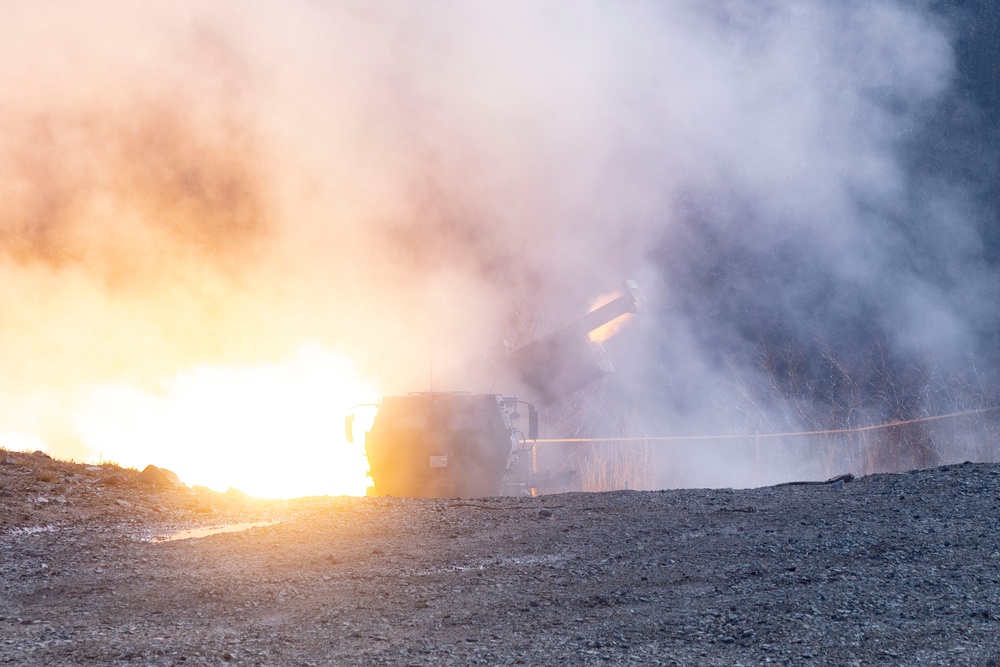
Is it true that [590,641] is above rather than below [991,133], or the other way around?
below

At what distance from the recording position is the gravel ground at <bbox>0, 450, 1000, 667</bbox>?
499 cm

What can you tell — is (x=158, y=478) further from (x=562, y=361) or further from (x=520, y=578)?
(x=562, y=361)

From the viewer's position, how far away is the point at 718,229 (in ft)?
109

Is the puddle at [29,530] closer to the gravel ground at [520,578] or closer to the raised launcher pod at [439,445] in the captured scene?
the gravel ground at [520,578]

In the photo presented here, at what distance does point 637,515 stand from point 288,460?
7441mm

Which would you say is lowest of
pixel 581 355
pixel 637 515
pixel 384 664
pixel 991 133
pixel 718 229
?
pixel 384 664

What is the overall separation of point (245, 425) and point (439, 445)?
4.98 m

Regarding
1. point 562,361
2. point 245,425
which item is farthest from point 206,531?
point 245,425

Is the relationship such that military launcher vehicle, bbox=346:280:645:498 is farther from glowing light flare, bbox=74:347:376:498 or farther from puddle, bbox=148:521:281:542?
puddle, bbox=148:521:281:542

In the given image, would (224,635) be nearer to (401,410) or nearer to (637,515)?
(637,515)

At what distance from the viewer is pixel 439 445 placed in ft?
36.7

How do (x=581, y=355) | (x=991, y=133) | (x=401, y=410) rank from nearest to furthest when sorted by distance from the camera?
1. (x=401, y=410)
2. (x=581, y=355)
3. (x=991, y=133)

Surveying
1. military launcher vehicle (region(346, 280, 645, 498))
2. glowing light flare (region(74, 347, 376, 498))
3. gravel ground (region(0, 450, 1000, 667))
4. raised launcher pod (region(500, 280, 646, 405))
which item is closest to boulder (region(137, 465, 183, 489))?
gravel ground (region(0, 450, 1000, 667))

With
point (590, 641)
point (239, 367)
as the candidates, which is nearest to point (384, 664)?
point (590, 641)
